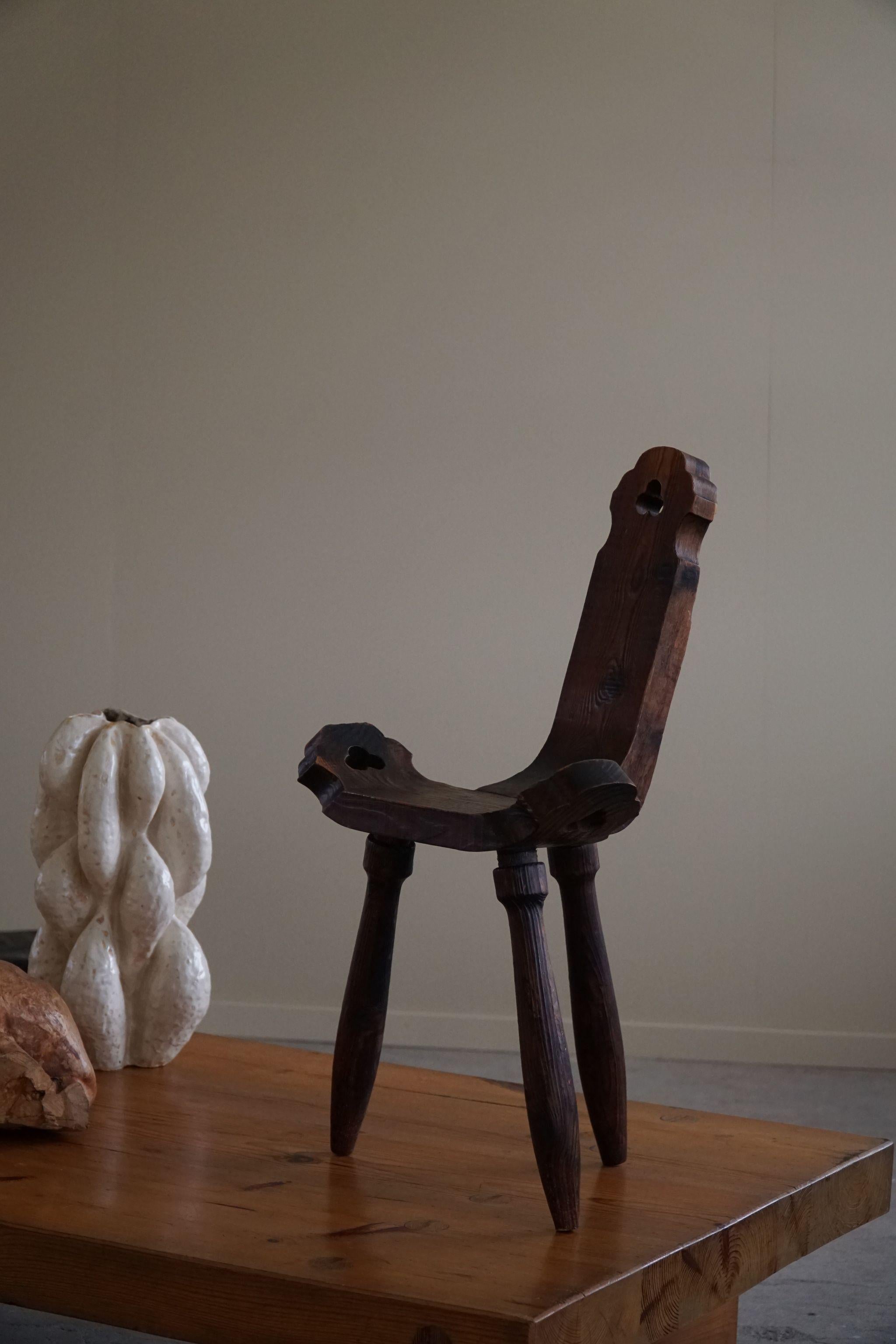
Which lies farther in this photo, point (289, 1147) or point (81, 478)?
point (81, 478)

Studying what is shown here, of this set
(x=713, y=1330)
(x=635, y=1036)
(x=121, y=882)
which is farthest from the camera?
(x=635, y=1036)

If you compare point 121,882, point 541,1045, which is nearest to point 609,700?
point 541,1045

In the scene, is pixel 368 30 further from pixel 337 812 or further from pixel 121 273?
pixel 337 812

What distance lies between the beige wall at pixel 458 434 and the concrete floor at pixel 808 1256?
5.6 inches

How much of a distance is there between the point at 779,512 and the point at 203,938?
1.99 meters

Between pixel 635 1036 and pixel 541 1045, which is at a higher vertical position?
pixel 635 1036

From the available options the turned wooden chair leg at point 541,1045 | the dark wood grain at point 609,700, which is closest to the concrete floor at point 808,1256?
the turned wooden chair leg at point 541,1045

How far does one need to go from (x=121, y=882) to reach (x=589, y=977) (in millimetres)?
817

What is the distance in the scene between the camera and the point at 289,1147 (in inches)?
63.9

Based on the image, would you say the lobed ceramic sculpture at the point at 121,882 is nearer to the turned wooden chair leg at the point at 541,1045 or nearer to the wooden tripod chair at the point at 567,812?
the wooden tripod chair at the point at 567,812

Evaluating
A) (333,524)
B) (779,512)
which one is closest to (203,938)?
(333,524)

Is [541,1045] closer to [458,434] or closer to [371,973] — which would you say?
[371,973]

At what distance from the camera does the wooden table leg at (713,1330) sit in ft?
4.95

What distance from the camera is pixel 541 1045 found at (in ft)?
4.23
